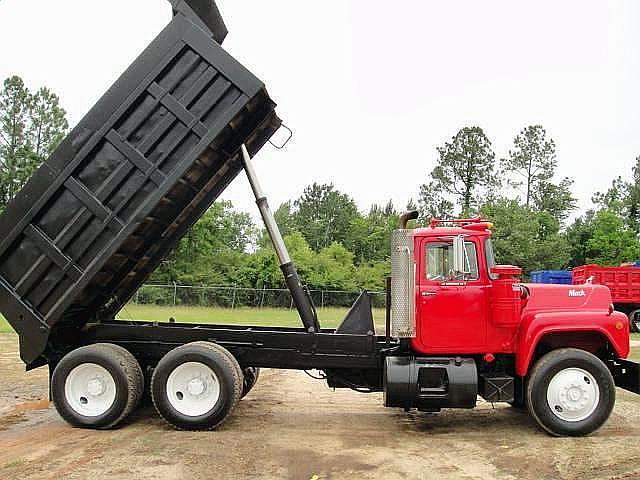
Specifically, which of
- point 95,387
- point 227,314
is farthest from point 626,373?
point 227,314

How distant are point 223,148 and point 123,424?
359 cm

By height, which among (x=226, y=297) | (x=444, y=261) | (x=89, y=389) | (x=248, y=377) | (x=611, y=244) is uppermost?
(x=611, y=244)

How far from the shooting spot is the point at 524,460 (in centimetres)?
671

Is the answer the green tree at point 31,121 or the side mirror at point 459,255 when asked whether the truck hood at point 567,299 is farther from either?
the green tree at point 31,121

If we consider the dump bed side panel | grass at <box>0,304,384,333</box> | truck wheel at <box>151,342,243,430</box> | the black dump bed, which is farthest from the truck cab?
the dump bed side panel

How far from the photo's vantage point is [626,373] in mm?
8172

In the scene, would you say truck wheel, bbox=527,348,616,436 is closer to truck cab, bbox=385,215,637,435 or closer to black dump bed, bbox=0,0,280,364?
truck cab, bbox=385,215,637,435

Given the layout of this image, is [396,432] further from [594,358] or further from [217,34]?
[217,34]

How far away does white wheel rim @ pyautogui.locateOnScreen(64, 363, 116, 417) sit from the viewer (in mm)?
7926

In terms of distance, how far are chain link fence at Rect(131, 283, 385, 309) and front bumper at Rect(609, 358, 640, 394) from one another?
80.1ft

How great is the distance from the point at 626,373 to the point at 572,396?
3.24ft

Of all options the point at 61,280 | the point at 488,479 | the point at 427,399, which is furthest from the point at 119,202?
the point at 488,479

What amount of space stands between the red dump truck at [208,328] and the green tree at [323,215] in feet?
196

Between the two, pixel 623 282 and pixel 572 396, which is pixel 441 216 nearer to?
pixel 623 282
